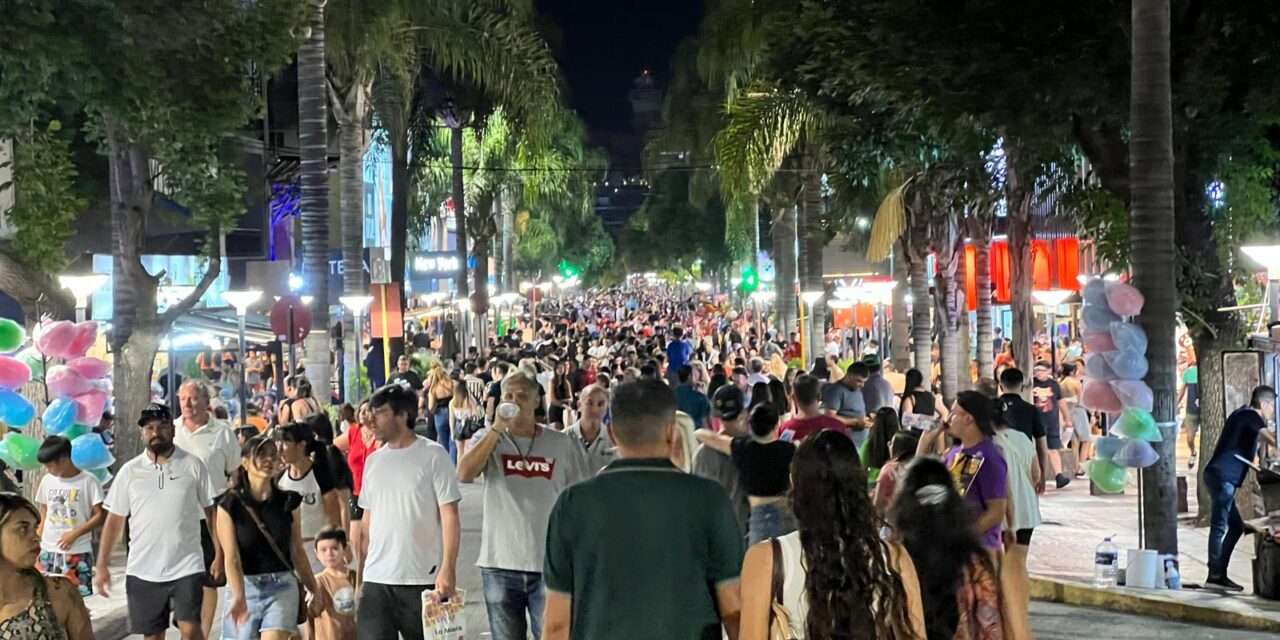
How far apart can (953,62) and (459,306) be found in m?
37.2

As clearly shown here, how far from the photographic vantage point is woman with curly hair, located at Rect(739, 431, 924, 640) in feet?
16.9

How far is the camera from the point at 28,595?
→ 601 centimetres

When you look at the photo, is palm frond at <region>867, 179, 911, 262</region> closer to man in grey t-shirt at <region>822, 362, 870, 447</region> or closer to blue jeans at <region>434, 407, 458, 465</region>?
blue jeans at <region>434, 407, 458, 465</region>

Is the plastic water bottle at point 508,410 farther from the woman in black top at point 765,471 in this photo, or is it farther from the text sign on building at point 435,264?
the text sign on building at point 435,264

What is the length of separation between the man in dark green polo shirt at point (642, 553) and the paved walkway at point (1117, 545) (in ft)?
26.5

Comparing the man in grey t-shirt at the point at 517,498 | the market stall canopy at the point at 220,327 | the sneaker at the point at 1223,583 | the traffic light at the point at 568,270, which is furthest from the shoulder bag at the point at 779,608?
the traffic light at the point at 568,270

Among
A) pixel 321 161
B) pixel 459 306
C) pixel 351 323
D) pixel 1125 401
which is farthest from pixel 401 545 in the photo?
pixel 459 306

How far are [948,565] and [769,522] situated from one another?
4135 millimetres

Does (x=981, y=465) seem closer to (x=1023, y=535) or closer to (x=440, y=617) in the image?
(x=1023, y=535)

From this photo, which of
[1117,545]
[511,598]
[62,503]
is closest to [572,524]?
[511,598]

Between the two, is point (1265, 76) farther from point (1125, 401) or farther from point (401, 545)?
point (401, 545)

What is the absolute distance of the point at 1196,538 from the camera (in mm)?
16812

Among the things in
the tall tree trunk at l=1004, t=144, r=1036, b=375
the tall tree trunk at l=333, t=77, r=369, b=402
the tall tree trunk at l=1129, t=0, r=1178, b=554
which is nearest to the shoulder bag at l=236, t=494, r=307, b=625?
the tall tree trunk at l=1129, t=0, r=1178, b=554

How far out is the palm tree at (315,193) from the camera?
78.4 ft
